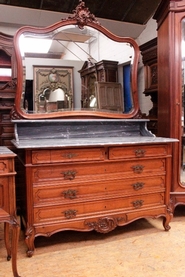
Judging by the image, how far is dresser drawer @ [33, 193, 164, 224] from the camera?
184 centimetres

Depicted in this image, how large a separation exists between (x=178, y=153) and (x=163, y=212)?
59 centimetres

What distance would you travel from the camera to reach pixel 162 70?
2486mm

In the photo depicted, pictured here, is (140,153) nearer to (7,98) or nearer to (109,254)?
(109,254)

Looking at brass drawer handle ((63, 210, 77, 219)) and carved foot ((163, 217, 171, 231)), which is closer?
brass drawer handle ((63, 210, 77, 219))

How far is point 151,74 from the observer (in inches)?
→ 123

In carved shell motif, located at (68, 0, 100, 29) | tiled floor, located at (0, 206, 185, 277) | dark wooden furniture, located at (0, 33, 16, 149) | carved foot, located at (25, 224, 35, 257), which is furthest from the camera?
dark wooden furniture, located at (0, 33, 16, 149)

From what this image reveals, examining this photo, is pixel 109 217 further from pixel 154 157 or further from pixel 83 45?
pixel 83 45

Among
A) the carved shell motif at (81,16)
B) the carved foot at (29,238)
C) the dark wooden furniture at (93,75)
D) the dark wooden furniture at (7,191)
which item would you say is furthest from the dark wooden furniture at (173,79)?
the dark wooden furniture at (7,191)

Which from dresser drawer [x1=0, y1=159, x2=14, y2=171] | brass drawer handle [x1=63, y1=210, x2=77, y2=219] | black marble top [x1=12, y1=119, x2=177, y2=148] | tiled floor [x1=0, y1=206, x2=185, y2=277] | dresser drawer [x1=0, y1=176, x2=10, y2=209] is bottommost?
tiled floor [x1=0, y1=206, x2=185, y2=277]

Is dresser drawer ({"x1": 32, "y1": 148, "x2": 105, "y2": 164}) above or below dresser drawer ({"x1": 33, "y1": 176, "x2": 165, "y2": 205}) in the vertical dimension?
above

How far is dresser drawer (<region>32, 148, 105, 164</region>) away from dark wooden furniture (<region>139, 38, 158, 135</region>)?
4.36 feet

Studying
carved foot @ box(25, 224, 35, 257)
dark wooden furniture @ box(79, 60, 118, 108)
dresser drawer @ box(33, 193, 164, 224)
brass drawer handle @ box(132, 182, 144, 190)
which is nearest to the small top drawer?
brass drawer handle @ box(132, 182, 144, 190)

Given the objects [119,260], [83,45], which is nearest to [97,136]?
[83,45]

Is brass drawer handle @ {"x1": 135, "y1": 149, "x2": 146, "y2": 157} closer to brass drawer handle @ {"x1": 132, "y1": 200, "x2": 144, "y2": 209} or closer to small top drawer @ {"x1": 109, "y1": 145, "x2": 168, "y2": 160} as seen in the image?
small top drawer @ {"x1": 109, "y1": 145, "x2": 168, "y2": 160}
